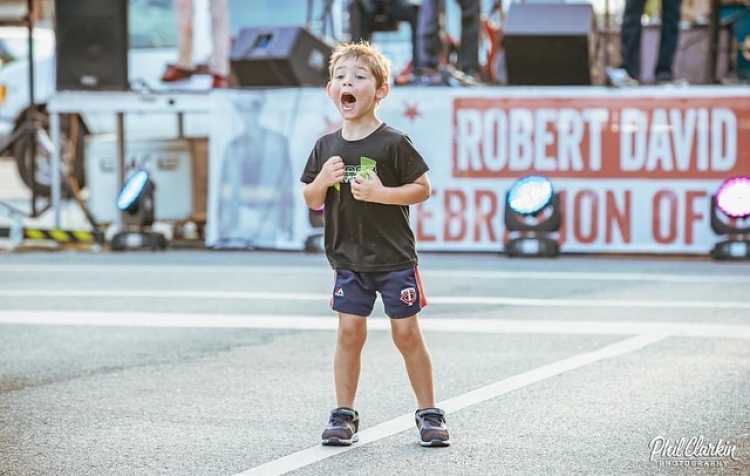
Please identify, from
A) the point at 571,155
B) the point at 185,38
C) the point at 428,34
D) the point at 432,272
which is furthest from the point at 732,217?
the point at 185,38

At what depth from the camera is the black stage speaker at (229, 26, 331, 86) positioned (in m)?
12.9

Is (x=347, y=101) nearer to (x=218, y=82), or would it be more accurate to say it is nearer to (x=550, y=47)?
(x=550, y=47)

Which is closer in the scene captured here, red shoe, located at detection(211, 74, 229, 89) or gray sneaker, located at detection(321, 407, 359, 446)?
gray sneaker, located at detection(321, 407, 359, 446)

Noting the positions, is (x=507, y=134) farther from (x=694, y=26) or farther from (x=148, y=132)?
(x=148, y=132)

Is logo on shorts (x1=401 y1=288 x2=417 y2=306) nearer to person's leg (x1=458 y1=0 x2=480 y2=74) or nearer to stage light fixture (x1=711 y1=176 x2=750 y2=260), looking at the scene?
stage light fixture (x1=711 y1=176 x2=750 y2=260)

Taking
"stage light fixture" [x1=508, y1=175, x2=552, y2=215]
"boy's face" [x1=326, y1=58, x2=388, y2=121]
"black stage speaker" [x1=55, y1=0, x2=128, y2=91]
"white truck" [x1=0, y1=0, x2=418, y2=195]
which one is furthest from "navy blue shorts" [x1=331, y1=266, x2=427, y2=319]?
"white truck" [x1=0, y1=0, x2=418, y2=195]

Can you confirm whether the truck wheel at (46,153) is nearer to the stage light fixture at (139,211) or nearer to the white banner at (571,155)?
the stage light fixture at (139,211)

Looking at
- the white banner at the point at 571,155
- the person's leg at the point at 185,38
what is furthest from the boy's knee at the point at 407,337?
the person's leg at the point at 185,38

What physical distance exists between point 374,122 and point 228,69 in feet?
31.0

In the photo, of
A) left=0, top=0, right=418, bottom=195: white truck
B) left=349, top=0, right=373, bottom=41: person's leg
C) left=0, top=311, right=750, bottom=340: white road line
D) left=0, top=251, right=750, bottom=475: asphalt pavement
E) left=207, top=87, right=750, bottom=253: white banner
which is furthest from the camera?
left=0, top=0, right=418, bottom=195: white truck

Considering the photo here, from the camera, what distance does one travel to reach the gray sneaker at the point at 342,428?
493cm

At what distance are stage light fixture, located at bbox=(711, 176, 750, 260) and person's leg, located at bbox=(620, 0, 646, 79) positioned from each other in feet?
5.97

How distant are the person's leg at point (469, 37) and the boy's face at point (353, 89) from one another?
9.01 meters

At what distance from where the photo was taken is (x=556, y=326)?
7898mm
